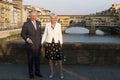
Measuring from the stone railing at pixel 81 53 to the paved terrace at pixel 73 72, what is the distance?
361mm

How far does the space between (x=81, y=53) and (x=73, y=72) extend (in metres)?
1.48

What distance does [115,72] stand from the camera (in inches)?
340

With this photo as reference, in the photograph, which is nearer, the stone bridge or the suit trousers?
the suit trousers

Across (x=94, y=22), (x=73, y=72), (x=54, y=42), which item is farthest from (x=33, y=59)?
(x=94, y=22)

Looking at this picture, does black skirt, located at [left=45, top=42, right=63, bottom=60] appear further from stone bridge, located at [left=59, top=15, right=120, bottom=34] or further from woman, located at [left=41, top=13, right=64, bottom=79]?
stone bridge, located at [left=59, top=15, right=120, bottom=34]

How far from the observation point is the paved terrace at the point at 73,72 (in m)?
7.93

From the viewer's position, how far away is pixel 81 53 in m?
10.0

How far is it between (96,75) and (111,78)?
1.42 feet

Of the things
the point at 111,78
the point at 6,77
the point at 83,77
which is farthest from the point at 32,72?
the point at 111,78

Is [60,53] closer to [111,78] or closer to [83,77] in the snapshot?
[83,77]

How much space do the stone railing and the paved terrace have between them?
361mm

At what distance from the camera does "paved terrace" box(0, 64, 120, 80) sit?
793cm

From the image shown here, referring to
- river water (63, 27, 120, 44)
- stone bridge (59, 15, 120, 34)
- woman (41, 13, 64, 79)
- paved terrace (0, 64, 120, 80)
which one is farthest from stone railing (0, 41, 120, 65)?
stone bridge (59, 15, 120, 34)

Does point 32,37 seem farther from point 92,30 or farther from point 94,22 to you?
point 94,22
